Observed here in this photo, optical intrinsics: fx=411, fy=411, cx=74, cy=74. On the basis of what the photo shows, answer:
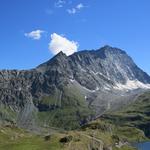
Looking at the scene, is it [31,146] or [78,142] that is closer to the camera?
[31,146]

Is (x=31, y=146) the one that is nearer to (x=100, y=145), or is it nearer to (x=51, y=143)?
(x=51, y=143)

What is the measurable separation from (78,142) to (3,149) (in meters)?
27.4

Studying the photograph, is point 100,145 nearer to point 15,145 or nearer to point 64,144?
point 64,144

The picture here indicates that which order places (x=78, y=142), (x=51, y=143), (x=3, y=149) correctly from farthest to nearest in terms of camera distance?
(x=78, y=142), (x=51, y=143), (x=3, y=149)

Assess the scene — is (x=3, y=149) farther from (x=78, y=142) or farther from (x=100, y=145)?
(x=100, y=145)

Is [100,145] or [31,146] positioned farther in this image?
[100,145]

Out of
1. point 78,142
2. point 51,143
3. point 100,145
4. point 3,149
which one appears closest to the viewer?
point 3,149

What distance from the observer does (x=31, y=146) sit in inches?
3942

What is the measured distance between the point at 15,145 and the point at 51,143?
36.1ft

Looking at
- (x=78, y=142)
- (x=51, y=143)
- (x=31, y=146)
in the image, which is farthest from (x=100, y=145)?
(x=31, y=146)

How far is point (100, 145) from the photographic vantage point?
13625 cm

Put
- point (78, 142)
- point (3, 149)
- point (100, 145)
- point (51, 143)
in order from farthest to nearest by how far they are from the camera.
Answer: point (100, 145), point (78, 142), point (51, 143), point (3, 149)

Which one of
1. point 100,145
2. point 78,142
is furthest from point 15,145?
point 100,145

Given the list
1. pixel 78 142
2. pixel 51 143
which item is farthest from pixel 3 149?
pixel 78 142
